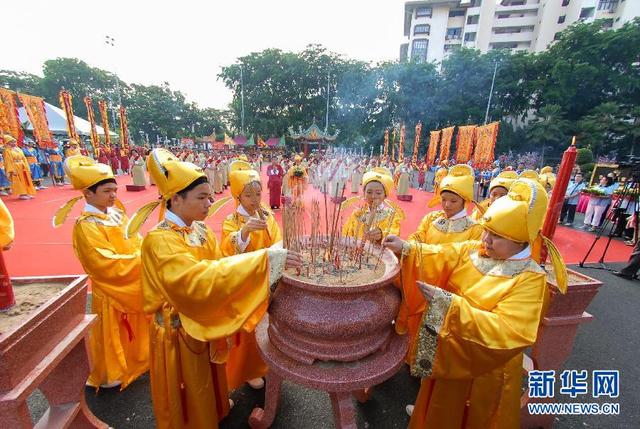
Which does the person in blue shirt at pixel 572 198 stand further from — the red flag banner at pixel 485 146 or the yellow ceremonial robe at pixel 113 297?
the yellow ceremonial robe at pixel 113 297

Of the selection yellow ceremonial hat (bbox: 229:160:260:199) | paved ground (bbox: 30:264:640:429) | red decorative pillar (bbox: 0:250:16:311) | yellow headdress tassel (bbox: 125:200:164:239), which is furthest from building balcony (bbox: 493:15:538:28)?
red decorative pillar (bbox: 0:250:16:311)

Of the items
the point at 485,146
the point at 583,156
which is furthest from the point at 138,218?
the point at 583,156

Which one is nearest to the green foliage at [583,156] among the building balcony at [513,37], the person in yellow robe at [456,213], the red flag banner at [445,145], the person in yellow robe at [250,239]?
the red flag banner at [445,145]

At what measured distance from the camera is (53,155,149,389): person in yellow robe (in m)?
2.36

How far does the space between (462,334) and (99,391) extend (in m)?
3.19

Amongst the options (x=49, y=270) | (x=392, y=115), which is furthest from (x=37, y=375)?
(x=392, y=115)

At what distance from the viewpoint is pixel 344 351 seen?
1.69 meters

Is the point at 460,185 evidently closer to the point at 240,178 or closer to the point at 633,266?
the point at 240,178

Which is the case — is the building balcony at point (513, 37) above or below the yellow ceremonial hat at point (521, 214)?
above

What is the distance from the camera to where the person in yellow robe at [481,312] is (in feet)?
4.96

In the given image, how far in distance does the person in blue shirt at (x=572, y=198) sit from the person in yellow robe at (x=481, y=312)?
389 inches

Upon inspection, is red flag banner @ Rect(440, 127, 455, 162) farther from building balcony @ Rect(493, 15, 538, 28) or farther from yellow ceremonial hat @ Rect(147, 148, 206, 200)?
building balcony @ Rect(493, 15, 538, 28)

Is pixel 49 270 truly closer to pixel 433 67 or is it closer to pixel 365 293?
pixel 365 293

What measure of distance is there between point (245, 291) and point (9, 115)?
15349 mm
